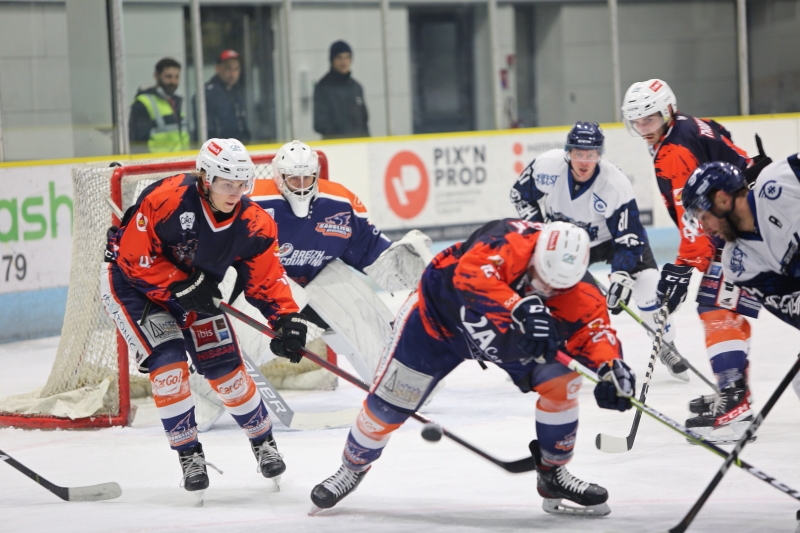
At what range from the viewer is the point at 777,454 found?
11.2 feet

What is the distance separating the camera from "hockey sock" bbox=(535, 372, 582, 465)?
2.81 metres


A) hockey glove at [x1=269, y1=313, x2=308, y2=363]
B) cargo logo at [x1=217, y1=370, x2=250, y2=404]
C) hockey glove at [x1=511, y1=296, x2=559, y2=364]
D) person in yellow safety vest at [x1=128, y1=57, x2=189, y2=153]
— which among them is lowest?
cargo logo at [x1=217, y1=370, x2=250, y2=404]

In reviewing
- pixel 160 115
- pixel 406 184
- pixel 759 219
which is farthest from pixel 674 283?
pixel 160 115

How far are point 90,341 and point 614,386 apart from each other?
2501 millimetres

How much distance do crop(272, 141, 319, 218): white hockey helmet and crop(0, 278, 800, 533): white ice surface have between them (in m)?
0.88

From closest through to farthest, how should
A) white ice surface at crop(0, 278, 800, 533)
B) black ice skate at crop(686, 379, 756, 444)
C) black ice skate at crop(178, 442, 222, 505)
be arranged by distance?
white ice surface at crop(0, 278, 800, 533) < black ice skate at crop(178, 442, 222, 505) < black ice skate at crop(686, 379, 756, 444)

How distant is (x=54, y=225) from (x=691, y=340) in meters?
3.69

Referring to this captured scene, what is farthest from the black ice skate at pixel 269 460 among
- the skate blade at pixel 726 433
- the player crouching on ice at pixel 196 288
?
the skate blade at pixel 726 433

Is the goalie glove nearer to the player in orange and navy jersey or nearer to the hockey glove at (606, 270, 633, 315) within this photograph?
the hockey glove at (606, 270, 633, 315)

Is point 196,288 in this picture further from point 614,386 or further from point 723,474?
point 723,474

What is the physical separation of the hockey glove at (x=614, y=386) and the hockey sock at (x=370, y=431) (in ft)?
1.92

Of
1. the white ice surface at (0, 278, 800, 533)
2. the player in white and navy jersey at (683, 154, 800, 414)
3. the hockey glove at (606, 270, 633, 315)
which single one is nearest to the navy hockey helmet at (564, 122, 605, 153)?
the hockey glove at (606, 270, 633, 315)

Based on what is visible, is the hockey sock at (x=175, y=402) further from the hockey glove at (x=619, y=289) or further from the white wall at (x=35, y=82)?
the white wall at (x=35, y=82)

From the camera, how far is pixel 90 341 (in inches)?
173
